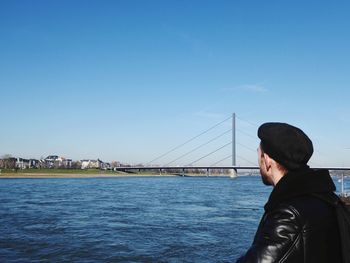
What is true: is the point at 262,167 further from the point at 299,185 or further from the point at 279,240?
the point at 279,240

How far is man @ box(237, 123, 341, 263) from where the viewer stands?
5.85 feet

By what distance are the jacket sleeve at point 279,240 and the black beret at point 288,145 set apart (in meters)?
0.32

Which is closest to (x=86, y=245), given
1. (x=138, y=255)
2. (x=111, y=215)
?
(x=138, y=255)

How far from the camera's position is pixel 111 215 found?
901 inches

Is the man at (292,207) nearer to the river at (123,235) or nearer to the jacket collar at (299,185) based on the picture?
the jacket collar at (299,185)

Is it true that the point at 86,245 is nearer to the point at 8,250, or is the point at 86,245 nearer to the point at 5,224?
the point at 8,250

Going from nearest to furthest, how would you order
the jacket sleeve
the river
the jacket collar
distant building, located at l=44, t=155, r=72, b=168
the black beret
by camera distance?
the jacket sleeve < the jacket collar < the black beret < the river < distant building, located at l=44, t=155, r=72, b=168

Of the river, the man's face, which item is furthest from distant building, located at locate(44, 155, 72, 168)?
the man's face

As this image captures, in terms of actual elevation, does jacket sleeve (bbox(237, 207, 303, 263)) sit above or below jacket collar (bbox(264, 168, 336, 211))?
below

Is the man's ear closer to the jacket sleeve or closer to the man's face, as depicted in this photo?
the man's face

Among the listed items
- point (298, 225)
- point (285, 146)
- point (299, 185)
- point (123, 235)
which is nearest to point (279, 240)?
point (298, 225)

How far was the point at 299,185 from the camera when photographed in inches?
77.2

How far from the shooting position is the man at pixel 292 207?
5.85 feet

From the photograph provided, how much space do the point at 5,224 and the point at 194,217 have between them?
9.03m
